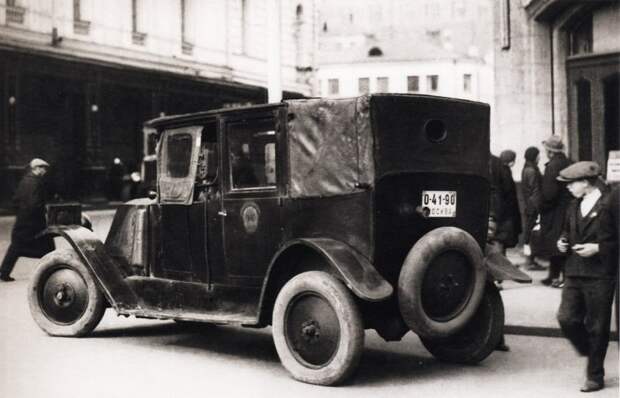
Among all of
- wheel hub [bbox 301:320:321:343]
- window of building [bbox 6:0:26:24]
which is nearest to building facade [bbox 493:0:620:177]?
wheel hub [bbox 301:320:321:343]

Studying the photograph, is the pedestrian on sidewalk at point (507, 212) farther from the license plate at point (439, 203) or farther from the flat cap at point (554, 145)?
the license plate at point (439, 203)

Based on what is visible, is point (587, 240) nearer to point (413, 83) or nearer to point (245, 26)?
point (245, 26)

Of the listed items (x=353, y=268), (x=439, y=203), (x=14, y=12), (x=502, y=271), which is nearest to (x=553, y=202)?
(x=502, y=271)

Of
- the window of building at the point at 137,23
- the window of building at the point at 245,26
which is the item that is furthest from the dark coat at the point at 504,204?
the window of building at the point at 245,26

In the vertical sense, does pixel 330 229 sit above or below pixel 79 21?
below

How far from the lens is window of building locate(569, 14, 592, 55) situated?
14.4m

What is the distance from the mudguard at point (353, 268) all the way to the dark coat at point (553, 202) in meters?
5.54

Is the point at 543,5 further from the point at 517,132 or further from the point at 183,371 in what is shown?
the point at 183,371

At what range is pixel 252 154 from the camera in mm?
7910

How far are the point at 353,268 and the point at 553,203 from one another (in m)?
5.94

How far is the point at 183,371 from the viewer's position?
7371 mm

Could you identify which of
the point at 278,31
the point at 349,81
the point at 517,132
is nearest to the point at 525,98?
the point at 517,132

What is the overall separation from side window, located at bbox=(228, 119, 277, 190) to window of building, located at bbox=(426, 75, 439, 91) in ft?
249

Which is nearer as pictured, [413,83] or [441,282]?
[441,282]
